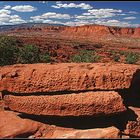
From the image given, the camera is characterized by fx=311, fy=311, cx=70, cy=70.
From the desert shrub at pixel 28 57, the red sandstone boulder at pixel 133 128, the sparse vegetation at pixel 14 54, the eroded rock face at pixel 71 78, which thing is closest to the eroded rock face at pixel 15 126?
the eroded rock face at pixel 71 78

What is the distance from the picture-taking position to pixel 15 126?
1168 centimetres

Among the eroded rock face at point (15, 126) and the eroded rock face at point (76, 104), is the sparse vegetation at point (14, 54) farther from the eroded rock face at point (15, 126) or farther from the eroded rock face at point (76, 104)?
the eroded rock face at point (76, 104)

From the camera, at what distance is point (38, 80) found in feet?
39.9

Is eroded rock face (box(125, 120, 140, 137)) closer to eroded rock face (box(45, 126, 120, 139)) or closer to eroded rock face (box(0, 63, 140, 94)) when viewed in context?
eroded rock face (box(45, 126, 120, 139))

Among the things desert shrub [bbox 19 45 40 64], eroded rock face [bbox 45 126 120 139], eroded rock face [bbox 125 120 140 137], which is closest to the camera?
eroded rock face [bbox 45 126 120 139]

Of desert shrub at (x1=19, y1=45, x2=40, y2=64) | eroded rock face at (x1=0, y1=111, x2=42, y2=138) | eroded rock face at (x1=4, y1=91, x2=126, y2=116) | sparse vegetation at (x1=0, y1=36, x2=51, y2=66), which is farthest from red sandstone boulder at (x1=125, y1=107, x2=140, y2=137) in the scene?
desert shrub at (x1=19, y1=45, x2=40, y2=64)

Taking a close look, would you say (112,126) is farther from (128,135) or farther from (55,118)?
(55,118)

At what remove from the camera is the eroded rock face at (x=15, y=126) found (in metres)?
11.2

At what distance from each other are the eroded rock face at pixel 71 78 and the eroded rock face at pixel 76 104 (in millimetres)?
376

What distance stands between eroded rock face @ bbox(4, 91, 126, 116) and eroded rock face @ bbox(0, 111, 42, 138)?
0.44 meters

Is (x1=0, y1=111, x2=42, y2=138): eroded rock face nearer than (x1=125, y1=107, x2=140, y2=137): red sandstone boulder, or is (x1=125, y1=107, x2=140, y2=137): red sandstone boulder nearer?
(x1=0, y1=111, x2=42, y2=138): eroded rock face

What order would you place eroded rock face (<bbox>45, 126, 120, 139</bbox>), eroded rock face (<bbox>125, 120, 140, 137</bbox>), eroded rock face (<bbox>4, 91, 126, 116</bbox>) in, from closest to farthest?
eroded rock face (<bbox>45, 126, 120, 139</bbox>) → eroded rock face (<bbox>4, 91, 126, 116</bbox>) → eroded rock face (<bbox>125, 120, 140, 137</bbox>)

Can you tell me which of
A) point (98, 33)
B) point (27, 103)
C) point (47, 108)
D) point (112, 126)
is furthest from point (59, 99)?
point (98, 33)

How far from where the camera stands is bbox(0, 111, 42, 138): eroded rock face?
441 inches
